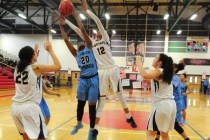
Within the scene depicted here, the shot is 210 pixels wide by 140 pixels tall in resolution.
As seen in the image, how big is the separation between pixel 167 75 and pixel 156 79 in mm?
166

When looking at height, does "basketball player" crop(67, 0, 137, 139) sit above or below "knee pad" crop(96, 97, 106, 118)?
above

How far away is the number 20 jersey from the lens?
3967 millimetres

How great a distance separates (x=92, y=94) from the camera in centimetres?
389

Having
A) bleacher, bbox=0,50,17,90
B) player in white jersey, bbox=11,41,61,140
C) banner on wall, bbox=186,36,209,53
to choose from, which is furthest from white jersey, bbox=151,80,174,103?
banner on wall, bbox=186,36,209,53

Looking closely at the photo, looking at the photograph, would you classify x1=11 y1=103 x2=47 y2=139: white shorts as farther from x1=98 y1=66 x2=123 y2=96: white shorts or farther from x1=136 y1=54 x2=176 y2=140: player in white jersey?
x1=136 y1=54 x2=176 y2=140: player in white jersey

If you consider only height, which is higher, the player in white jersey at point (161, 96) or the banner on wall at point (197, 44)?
the banner on wall at point (197, 44)

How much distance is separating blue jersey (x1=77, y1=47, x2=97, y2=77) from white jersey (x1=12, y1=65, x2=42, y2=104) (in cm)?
105

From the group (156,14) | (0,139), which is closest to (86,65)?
(0,139)


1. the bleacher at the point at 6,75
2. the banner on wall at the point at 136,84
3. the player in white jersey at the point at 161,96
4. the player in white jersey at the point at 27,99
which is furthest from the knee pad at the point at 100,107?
the banner on wall at the point at 136,84

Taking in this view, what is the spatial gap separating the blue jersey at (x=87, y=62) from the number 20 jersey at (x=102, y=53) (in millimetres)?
90

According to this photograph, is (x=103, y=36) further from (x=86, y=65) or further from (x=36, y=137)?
(x=36, y=137)

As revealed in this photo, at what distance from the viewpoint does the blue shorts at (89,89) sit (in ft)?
12.8

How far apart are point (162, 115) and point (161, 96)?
0.28 meters

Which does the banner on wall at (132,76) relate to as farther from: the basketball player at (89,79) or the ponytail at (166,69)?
the ponytail at (166,69)
